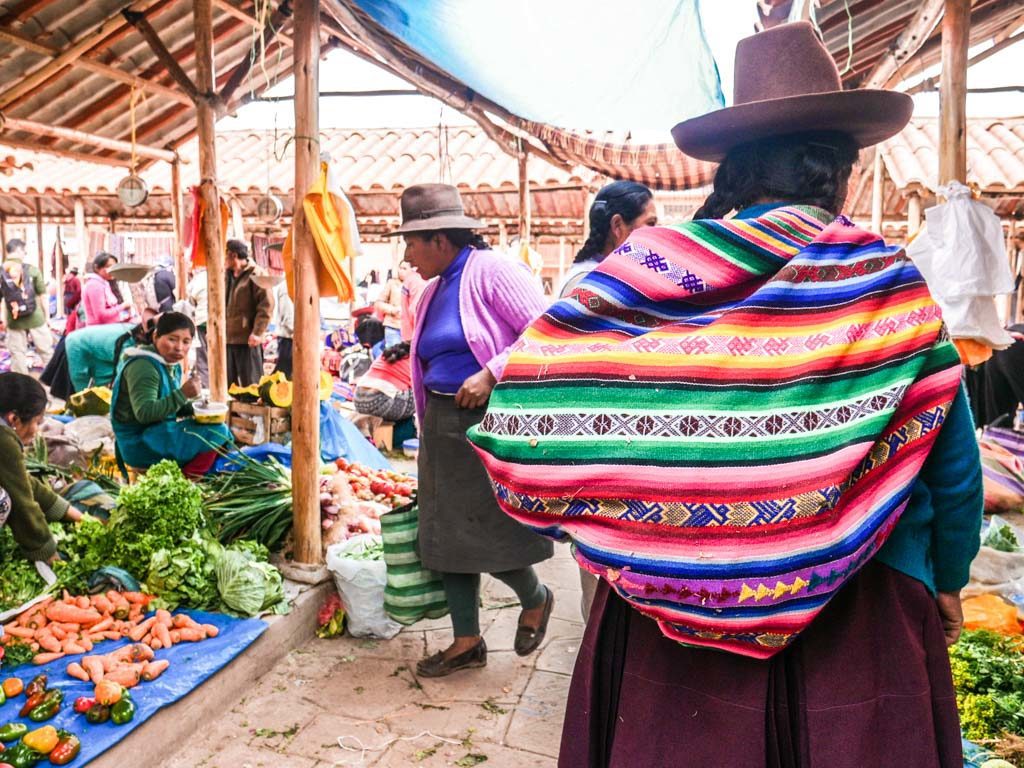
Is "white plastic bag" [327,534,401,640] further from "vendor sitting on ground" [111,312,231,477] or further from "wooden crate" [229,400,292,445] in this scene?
"wooden crate" [229,400,292,445]

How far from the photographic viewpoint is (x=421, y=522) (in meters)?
3.21

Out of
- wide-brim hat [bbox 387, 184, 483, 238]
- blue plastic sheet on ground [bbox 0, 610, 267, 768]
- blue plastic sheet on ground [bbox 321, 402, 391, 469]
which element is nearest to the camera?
blue plastic sheet on ground [bbox 0, 610, 267, 768]

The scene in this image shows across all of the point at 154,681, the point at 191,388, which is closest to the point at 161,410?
the point at 191,388

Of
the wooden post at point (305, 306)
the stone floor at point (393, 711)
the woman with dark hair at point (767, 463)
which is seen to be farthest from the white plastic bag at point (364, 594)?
the woman with dark hair at point (767, 463)

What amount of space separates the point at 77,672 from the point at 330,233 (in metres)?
2.07

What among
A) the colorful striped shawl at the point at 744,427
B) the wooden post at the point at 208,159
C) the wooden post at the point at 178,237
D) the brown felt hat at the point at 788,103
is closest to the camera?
the colorful striped shawl at the point at 744,427

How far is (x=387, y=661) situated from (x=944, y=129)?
3.64 metres

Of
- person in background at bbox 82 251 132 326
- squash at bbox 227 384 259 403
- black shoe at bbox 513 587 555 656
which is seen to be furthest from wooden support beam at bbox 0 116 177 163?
black shoe at bbox 513 587 555 656

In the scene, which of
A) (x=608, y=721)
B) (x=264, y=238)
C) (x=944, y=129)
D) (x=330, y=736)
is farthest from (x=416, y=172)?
(x=608, y=721)

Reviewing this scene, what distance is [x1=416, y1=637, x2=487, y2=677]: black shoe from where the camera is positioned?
10.9 feet

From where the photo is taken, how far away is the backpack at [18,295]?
9758 millimetres

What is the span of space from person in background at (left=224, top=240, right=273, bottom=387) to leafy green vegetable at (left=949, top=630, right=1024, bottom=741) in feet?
21.0

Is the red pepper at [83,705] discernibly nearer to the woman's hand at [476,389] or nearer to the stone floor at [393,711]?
the stone floor at [393,711]

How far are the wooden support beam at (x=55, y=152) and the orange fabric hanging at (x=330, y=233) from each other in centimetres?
584
